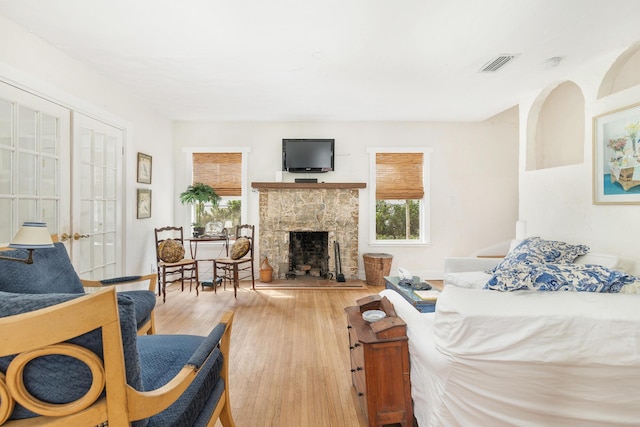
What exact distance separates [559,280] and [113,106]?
4.38 metres

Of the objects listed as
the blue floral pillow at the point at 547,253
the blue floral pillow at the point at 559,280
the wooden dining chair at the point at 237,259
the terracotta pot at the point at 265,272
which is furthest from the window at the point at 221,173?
the blue floral pillow at the point at 559,280

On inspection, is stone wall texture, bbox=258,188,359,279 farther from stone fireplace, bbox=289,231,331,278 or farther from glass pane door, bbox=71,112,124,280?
glass pane door, bbox=71,112,124,280

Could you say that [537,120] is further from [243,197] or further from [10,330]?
[10,330]

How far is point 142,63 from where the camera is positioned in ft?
10.2

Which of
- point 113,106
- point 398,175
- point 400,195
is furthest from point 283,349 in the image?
point 398,175

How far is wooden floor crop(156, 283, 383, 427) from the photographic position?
191cm

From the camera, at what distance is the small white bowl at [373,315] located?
69.7 inches

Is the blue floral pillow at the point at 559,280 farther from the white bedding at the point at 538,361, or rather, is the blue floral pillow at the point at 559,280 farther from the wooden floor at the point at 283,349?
the wooden floor at the point at 283,349

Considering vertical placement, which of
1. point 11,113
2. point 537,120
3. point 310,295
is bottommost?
point 310,295

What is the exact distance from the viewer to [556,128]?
379 centimetres

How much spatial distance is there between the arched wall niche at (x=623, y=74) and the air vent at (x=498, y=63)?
2.88 feet

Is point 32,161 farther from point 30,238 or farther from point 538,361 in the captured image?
point 538,361

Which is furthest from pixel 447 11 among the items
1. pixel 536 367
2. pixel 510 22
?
pixel 536 367

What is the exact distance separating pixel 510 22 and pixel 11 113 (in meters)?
3.82
